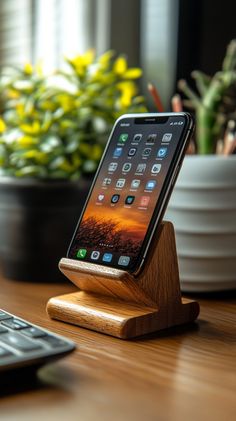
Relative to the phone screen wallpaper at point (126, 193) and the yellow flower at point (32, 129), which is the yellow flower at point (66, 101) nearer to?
the yellow flower at point (32, 129)

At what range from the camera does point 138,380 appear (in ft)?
1.76

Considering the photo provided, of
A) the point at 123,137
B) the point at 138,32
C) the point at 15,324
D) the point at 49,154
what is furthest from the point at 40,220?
the point at 138,32

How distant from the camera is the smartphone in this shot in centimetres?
67

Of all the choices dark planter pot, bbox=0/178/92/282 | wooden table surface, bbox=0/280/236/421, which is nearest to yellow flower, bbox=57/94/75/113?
dark planter pot, bbox=0/178/92/282

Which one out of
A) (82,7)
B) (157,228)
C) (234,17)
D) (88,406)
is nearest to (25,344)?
(88,406)

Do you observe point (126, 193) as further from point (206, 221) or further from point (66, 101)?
point (66, 101)

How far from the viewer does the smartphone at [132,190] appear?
2.19 ft

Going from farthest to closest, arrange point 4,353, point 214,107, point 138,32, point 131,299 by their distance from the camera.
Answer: point 138,32 → point 214,107 → point 131,299 → point 4,353

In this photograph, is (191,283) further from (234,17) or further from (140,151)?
(234,17)

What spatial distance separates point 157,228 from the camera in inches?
26.3

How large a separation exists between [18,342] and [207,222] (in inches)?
13.2

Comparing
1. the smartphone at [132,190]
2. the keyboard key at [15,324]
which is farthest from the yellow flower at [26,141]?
the keyboard key at [15,324]

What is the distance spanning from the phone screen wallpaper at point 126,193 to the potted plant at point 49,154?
0.16m

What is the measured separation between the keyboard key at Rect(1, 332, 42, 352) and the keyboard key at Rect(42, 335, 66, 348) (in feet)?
0.04
